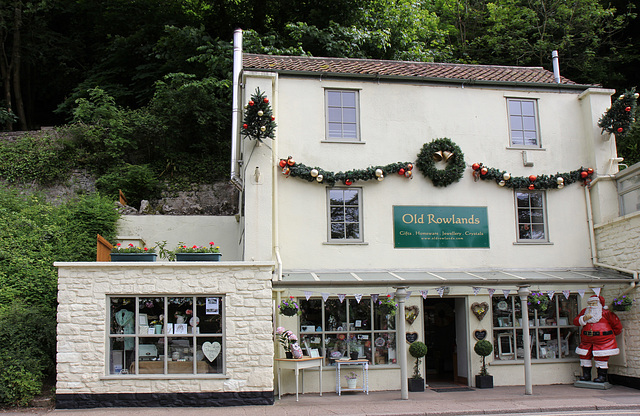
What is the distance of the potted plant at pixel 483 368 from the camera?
13.1 m

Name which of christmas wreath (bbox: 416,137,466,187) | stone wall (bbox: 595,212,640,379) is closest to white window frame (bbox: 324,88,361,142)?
christmas wreath (bbox: 416,137,466,187)

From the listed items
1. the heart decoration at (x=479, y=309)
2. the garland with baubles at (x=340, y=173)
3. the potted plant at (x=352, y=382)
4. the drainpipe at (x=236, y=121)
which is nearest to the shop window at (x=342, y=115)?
the garland with baubles at (x=340, y=173)

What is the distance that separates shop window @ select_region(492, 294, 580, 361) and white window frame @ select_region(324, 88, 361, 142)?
17.7 ft

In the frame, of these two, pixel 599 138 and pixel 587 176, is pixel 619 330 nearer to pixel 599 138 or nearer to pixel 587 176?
pixel 587 176

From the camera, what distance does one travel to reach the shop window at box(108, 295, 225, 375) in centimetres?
1107

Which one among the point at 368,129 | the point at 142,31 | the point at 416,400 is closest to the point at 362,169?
the point at 368,129

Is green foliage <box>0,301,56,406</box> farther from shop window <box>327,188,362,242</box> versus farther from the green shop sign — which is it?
the green shop sign

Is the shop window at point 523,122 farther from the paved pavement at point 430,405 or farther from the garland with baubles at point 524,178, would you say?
the paved pavement at point 430,405

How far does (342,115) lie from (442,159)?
2720 mm

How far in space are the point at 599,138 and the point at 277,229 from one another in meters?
8.70

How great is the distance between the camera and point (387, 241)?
13617mm

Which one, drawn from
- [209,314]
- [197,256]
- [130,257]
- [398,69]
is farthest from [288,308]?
[398,69]

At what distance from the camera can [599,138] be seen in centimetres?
1474

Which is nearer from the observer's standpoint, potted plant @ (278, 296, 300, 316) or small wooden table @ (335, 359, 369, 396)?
potted plant @ (278, 296, 300, 316)
